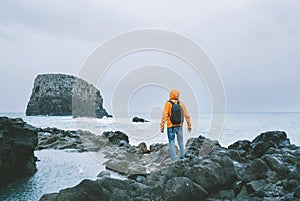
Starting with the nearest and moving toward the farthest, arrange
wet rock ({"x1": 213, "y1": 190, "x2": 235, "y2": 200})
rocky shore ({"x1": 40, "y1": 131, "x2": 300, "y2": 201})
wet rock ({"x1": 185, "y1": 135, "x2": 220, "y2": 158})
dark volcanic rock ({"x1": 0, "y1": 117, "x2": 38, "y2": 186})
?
rocky shore ({"x1": 40, "y1": 131, "x2": 300, "y2": 201})
wet rock ({"x1": 213, "y1": 190, "x2": 235, "y2": 200})
dark volcanic rock ({"x1": 0, "y1": 117, "x2": 38, "y2": 186})
wet rock ({"x1": 185, "y1": 135, "x2": 220, "y2": 158})

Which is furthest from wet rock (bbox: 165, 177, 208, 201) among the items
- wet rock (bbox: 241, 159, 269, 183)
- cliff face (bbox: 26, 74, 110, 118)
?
cliff face (bbox: 26, 74, 110, 118)

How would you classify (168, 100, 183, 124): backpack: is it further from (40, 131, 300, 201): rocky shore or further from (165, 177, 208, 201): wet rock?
(165, 177, 208, 201): wet rock

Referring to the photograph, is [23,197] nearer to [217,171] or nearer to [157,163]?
[217,171]

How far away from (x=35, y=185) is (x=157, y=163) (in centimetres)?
645

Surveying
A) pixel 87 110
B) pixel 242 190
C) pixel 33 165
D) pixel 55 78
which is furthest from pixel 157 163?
pixel 55 78

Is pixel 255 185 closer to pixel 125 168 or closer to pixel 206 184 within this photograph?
pixel 206 184

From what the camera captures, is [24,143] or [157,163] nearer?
[24,143]

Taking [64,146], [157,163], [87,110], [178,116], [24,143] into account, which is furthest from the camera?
[87,110]

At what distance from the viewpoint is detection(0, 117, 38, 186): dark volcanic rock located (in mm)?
11062

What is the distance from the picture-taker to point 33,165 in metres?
12.4

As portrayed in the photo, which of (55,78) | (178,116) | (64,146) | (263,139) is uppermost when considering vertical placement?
(55,78)

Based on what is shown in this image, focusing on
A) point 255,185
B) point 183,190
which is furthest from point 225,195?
point 183,190

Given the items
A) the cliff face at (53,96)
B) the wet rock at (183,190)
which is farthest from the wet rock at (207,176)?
the cliff face at (53,96)

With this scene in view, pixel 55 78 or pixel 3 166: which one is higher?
pixel 55 78
